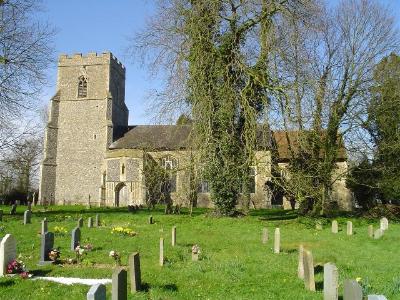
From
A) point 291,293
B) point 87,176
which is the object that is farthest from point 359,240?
point 87,176

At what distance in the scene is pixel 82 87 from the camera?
4459 centimetres

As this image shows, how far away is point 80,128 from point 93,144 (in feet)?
7.48

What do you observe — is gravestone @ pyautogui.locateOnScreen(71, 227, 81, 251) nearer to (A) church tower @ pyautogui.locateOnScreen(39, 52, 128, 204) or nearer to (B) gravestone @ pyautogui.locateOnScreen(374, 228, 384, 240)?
(B) gravestone @ pyautogui.locateOnScreen(374, 228, 384, 240)

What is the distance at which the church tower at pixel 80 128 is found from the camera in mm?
42281

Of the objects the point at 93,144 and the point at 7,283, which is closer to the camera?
the point at 7,283

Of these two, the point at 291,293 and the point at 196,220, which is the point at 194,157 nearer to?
the point at 196,220

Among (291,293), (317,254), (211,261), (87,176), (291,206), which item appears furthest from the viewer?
(87,176)

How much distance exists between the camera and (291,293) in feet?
24.0

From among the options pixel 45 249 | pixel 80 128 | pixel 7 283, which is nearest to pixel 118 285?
pixel 7 283

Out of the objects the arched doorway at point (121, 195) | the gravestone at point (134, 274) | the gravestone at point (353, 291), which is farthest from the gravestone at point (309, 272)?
the arched doorway at point (121, 195)

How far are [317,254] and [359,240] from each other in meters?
3.89

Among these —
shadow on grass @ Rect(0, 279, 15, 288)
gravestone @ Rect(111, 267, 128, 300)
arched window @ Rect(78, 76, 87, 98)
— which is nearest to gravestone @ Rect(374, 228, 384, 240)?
gravestone @ Rect(111, 267, 128, 300)

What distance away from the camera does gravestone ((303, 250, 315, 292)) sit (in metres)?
7.61

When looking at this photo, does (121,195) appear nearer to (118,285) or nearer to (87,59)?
(87,59)
